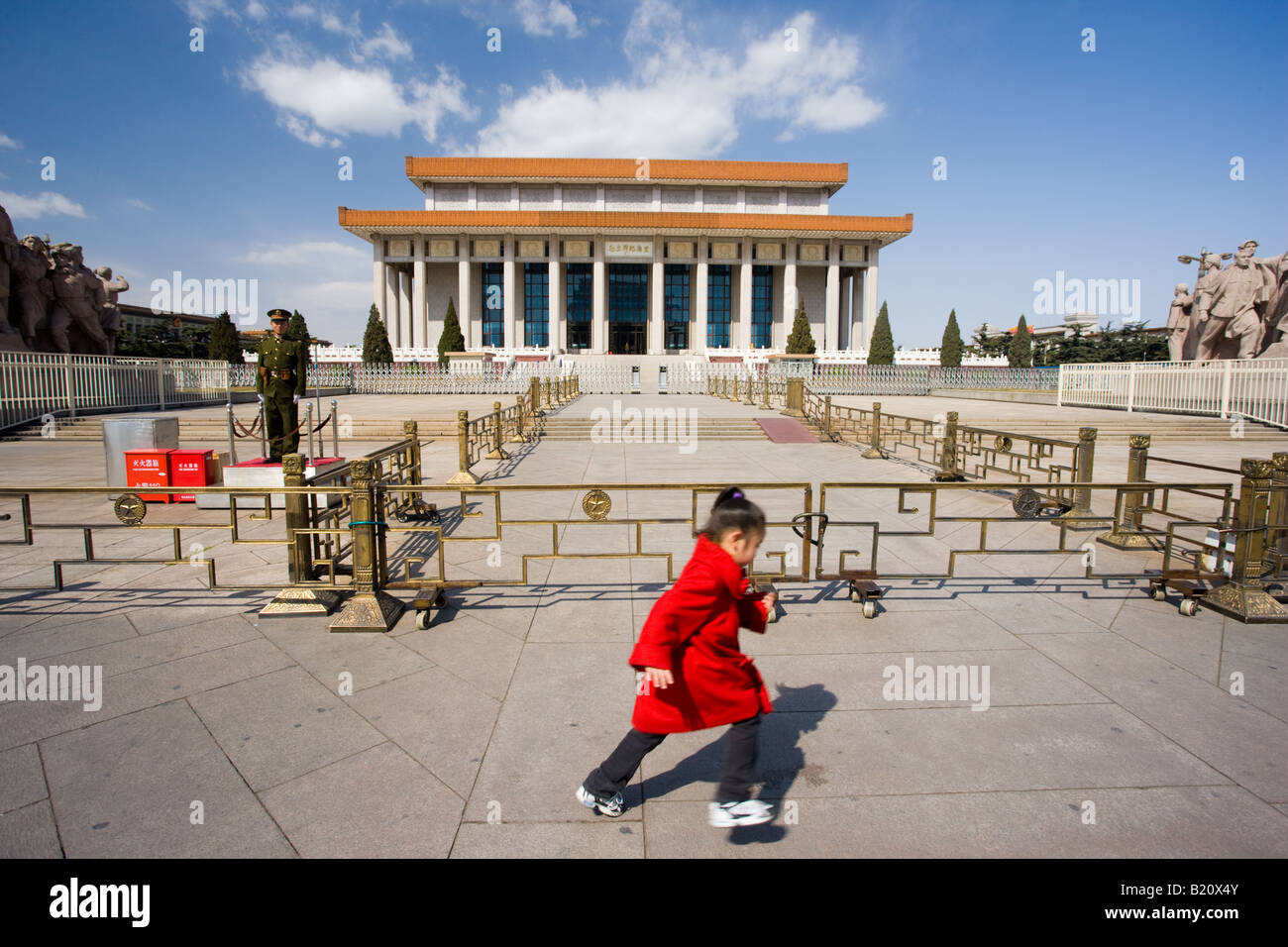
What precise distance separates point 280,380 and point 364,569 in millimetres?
4910

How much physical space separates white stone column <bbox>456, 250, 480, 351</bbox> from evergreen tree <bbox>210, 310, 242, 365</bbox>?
14535mm

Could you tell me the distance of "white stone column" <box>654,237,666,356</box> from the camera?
50281mm

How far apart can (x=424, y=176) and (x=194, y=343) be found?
72.3 feet

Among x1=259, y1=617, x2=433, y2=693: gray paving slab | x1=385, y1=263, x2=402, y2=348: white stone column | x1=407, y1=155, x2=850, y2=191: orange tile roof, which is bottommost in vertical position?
x1=259, y1=617, x2=433, y2=693: gray paving slab

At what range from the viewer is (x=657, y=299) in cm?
5072

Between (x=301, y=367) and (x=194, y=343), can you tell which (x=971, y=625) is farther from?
(x=194, y=343)

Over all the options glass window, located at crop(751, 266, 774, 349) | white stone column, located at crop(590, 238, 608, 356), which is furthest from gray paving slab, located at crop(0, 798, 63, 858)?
glass window, located at crop(751, 266, 774, 349)

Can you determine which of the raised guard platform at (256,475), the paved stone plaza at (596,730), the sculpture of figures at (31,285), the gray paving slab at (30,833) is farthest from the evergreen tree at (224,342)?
the gray paving slab at (30,833)

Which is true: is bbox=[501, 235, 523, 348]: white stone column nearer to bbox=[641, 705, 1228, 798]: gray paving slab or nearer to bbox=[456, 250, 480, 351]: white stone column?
bbox=[456, 250, 480, 351]: white stone column

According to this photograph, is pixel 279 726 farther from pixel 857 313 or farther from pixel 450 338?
pixel 857 313

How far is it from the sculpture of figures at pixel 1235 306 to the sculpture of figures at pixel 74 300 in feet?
131

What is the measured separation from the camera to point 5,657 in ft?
13.5

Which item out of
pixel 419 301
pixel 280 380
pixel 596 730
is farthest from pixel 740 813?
pixel 419 301
